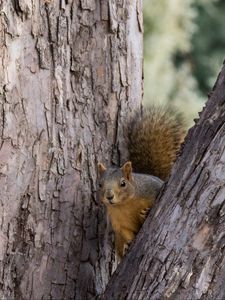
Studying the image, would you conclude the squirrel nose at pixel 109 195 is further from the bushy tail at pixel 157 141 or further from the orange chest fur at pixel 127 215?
the bushy tail at pixel 157 141

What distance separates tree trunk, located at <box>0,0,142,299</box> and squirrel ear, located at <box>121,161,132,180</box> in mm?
82

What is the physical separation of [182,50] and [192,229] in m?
4.47

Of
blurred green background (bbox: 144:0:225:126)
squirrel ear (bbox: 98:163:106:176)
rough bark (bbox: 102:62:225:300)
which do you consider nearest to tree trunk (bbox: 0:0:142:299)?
squirrel ear (bbox: 98:163:106:176)

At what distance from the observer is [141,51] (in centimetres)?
342

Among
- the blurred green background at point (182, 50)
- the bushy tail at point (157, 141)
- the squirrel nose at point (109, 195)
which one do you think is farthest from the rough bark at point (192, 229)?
the blurred green background at point (182, 50)

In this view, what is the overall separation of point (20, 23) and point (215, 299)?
1047mm

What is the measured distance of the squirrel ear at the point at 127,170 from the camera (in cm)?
330

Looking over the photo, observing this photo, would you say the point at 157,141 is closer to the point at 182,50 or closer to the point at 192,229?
the point at 192,229

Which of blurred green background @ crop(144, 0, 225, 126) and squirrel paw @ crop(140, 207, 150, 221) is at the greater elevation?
blurred green background @ crop(144, 0, 225, 126)

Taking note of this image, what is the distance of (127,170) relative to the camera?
333 cm

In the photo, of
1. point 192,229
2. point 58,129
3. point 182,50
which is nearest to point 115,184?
point 58,129

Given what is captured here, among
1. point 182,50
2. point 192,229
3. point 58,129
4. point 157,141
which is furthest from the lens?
point 182,50

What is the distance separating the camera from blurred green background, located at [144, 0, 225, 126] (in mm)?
6234

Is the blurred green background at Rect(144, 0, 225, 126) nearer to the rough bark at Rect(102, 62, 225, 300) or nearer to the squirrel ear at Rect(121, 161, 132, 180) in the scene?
the squirrel ear at Rect(121, 161, 132, 180)
